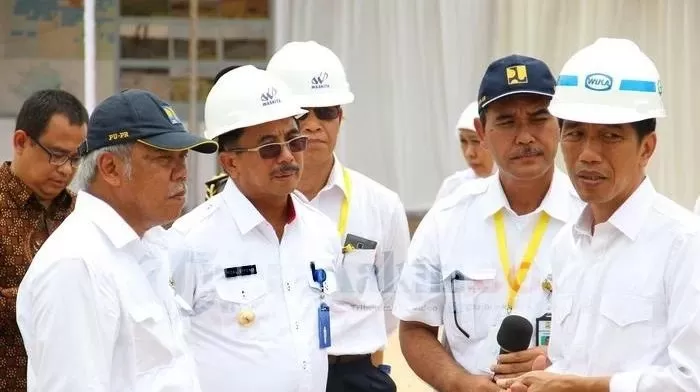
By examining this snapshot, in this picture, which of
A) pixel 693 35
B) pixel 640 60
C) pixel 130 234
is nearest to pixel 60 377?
pixel 130 234

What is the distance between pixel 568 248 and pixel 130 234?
4.56 feet

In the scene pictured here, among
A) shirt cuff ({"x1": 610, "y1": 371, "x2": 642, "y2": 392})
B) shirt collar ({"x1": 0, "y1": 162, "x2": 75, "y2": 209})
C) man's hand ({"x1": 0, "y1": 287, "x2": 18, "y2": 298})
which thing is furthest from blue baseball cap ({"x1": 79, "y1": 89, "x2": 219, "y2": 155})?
shirt cuff ({"x1": 610, "y1": 371, "x2": 642, "y2": 392})

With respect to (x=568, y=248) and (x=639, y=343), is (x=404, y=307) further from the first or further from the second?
(x=639, y=343)

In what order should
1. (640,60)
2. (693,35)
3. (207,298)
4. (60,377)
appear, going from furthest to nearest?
1. (693,35)
2. (207,298)
3. (640,60)
4. (60,377)

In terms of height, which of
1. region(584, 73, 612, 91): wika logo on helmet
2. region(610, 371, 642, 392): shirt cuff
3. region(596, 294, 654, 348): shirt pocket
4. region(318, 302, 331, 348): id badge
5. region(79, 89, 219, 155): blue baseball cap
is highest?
region(584, 73, 612, 91): wika logo on helmet

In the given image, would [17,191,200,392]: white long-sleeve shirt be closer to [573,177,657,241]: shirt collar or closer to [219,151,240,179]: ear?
[219,151,240,179]: ear

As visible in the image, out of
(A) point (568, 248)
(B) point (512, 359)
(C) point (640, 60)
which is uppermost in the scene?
(C) point (640, 60)

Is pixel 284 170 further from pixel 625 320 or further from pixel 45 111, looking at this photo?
pixel 625 320

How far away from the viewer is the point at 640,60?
12.0ft

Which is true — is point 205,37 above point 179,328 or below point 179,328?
above

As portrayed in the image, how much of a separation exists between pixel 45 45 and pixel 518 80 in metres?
6.05

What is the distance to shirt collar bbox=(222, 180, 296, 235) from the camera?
4676mm

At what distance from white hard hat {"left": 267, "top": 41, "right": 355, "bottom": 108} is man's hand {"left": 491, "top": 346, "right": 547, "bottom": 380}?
79.0 inches

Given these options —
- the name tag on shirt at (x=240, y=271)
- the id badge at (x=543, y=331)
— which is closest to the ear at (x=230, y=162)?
the name tag on shirt at (x=240, y=271)
